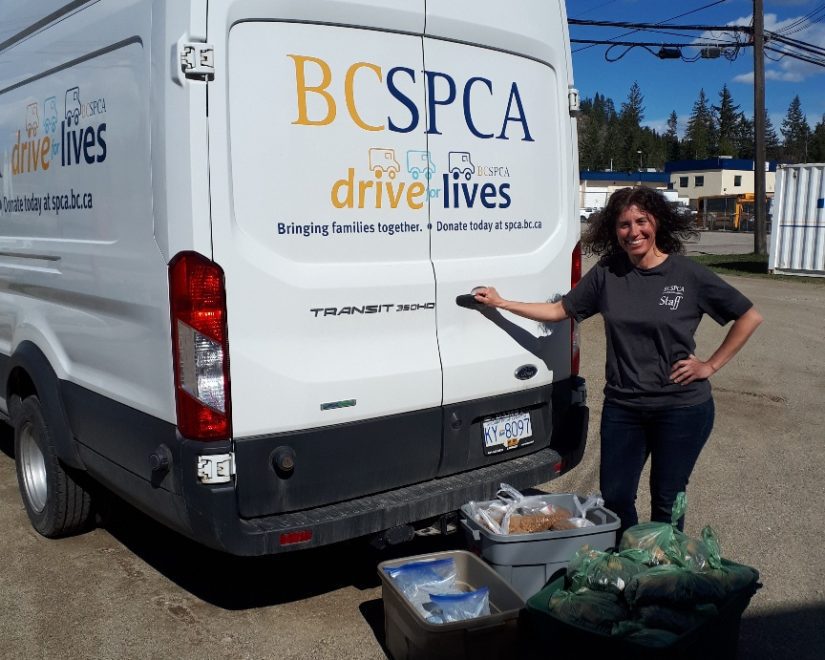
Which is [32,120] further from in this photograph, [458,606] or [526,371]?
[458,606]

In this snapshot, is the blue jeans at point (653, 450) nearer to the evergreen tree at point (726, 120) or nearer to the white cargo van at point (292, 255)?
the white cargo van at point (292, 255)

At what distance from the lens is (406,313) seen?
12.6ft

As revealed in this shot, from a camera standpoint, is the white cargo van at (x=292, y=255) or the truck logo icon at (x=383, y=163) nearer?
the white cargo van at (x=292, y=255)

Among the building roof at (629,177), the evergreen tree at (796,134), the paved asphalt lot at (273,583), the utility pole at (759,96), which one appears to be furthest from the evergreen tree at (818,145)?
the paved asphalt lot at (273,583)

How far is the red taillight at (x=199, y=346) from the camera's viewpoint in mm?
3309

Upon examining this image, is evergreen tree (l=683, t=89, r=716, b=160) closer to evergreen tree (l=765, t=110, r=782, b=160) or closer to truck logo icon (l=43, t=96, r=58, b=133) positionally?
evergreen tree (l=765, t=110, r=782, b=160)

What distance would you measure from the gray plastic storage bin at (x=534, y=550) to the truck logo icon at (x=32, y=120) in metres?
2.92

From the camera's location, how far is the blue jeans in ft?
12.9

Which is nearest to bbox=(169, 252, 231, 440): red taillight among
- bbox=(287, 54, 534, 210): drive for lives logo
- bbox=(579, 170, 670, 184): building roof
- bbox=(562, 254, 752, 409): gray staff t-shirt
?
bbox=(287, 54, 534, 210): drive for lives logo

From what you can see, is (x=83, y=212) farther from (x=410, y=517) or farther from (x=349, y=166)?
(x=410, y=517)

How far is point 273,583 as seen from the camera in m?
4.42

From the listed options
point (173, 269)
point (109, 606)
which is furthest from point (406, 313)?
point (109, 606)

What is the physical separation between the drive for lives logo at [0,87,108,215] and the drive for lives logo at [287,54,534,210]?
37.4 inches

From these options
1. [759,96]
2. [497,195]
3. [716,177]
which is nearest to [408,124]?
[497,195]
